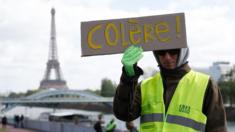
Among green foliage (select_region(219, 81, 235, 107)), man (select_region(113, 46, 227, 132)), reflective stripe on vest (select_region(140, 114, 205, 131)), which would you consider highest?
man (select_region(113, 46, 227, 132))

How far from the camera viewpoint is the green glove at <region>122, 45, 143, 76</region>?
3.09 metres

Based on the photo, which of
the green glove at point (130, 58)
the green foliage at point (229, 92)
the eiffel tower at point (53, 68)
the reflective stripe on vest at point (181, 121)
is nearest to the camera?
the green glove at point (130, 58)

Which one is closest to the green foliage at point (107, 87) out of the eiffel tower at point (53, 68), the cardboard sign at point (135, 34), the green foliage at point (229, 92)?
the eiffel tower at point (53, 68)

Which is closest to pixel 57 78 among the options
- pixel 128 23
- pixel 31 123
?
pixel 31 123

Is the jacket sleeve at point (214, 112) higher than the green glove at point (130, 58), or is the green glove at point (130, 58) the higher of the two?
the green glove at point (130, 58)

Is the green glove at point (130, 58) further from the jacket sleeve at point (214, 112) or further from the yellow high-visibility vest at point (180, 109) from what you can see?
the jacket sleeve at point (214, 112)

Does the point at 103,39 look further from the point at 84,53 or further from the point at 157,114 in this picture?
the point at 157,114

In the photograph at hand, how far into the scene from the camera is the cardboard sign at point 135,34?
Answer: 3307mm

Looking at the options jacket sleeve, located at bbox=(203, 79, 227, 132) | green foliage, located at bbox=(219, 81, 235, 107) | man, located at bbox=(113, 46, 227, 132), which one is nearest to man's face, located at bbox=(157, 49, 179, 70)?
man, located at bbox=(113, 46, 227, 132)

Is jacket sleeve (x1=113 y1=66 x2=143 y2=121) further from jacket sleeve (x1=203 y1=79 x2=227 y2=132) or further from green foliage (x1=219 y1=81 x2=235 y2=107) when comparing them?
green foliage (x1=219 y1=81 x2=235 y2=107)

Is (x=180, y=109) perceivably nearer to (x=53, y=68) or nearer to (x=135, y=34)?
(x=135, y=34)

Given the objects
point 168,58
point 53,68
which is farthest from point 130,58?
point 53,68

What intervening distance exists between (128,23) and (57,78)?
368ft

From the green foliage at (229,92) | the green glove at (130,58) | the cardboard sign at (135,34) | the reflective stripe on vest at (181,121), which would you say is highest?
the cardboard sign at (135,34)
